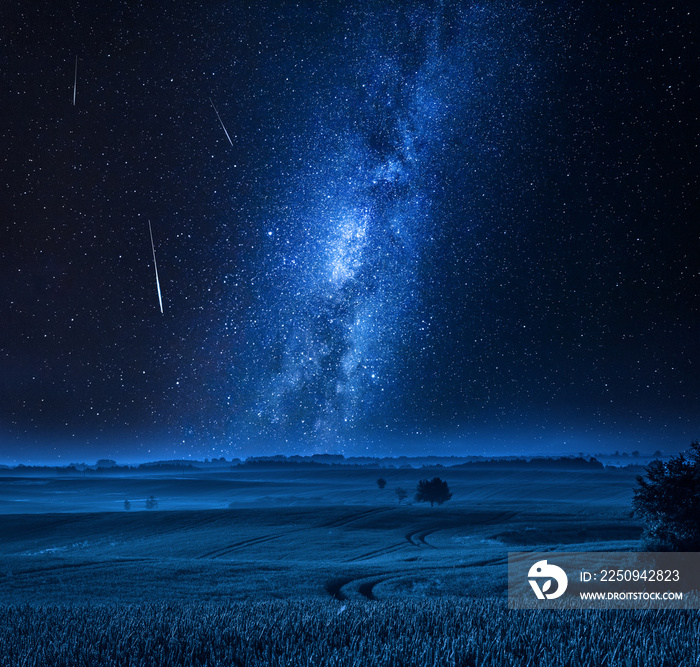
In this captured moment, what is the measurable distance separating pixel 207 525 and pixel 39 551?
19.1 metres

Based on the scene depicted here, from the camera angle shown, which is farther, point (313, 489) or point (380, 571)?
point (313, 489)

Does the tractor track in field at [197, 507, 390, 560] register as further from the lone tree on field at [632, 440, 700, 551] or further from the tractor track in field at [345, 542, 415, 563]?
the lone tree on field at [632, 440, 700, 551]

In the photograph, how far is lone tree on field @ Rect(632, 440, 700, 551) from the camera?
2942 centimetres

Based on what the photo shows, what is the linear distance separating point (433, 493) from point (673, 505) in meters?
68.6

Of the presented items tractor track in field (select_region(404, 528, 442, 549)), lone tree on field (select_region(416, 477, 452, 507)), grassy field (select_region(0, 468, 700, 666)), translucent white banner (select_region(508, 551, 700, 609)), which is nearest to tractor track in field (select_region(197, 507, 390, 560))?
grassy field (select_region(0, 468, 700, 666))

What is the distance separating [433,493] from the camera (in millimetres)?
95688

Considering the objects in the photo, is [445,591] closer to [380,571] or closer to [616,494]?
[380,571]

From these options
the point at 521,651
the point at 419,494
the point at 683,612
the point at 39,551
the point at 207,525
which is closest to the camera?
the point at 521,651

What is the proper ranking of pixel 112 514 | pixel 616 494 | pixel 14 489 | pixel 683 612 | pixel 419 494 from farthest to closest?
pixel 14 489, pixel 616 494, pixel 419 494, pixel 112 514, pixel 683 612

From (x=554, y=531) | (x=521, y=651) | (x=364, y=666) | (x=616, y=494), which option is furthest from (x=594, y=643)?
(x=616, y=494)

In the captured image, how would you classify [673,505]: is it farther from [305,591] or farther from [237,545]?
[237,545]

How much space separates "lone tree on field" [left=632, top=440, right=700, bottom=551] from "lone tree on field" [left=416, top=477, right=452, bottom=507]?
65493 mm

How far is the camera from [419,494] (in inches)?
3831

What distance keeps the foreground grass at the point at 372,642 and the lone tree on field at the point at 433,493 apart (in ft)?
304
